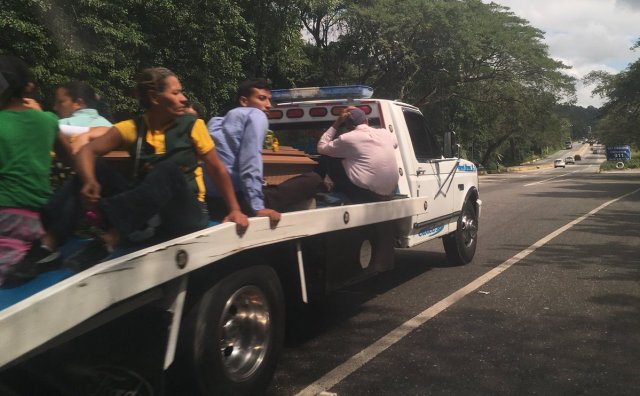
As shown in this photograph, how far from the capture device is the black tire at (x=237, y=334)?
3.12 meters

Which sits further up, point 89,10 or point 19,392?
point 89,10

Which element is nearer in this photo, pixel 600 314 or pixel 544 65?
pixel 600 314

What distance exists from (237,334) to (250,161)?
1124 millimetres

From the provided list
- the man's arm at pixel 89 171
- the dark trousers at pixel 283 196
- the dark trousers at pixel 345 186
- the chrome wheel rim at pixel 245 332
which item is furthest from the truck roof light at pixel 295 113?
the man's arm at pixel 89 171

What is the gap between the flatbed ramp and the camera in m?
2.29

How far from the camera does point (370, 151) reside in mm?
5383

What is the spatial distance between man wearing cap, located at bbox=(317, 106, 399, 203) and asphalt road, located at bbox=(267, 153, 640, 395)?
1195 millimetres

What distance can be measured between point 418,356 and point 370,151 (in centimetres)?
193

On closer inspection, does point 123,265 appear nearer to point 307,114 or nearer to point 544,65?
point 307,114

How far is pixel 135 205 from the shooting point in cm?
297

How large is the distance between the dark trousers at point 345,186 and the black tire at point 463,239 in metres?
2.33

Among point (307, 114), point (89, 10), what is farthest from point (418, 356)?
point (89, 10)

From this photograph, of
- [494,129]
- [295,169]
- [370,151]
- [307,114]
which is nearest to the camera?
[295,169]

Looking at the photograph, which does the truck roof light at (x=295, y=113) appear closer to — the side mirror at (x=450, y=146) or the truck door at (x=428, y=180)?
the truck door at (x=428, y=180)
